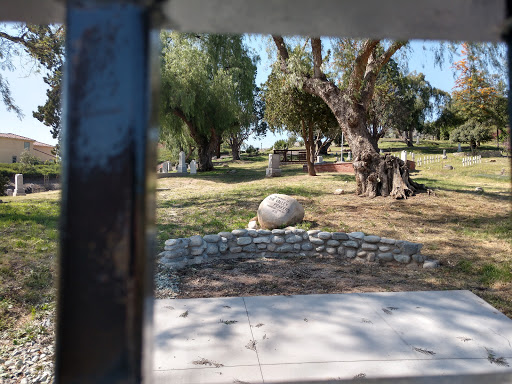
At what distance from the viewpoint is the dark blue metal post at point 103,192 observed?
0.46 m

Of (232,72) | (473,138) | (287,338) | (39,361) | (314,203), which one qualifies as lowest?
(39,361)

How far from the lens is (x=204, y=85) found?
66.8 ft

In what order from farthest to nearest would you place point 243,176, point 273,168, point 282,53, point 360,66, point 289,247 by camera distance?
point 243,176
point 273,168
point 282,53
point 360,66
point 289,247

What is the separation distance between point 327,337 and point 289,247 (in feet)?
11.3

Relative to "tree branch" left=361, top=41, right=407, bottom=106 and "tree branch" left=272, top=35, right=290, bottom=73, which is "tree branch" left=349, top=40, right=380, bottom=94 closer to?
"tree branch" left=361, top=41, right=407, bottom=106

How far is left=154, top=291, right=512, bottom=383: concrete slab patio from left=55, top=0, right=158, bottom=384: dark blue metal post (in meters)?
2.47

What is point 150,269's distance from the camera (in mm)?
530

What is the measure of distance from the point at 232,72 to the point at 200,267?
18508mm

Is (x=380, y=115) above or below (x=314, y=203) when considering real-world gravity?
above

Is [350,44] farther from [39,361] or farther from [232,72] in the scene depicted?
[232,72]

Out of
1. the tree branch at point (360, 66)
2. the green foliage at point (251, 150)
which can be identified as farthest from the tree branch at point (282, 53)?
the green foliage at point (251, 150)

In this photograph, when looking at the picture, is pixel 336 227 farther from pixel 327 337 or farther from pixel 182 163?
pixel 182 163

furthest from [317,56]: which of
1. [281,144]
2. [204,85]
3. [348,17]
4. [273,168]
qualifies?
[281,144]

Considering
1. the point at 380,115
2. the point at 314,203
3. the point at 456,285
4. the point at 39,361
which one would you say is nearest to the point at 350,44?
the point at 314,203
